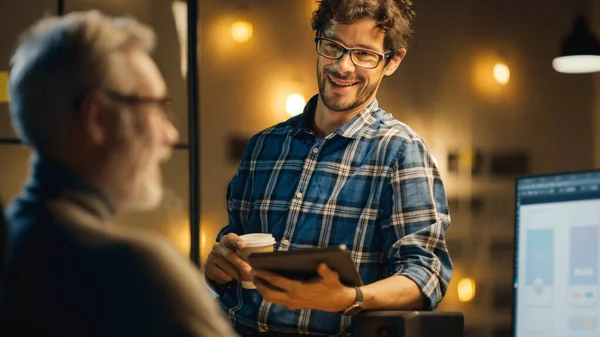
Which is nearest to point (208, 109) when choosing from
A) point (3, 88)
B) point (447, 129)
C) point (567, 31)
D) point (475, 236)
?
point (447, 129)

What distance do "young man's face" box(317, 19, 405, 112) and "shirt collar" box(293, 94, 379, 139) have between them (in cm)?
4

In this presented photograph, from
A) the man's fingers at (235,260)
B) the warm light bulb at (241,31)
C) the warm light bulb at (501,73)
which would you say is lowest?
the man's fingers at (235,260)

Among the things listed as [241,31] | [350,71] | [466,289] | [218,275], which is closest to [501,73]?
[466,289]

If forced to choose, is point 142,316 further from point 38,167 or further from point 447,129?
point 447,129

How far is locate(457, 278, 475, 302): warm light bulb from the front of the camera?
5539 millimetres

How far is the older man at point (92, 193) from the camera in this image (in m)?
0.59

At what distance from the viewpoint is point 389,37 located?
191 centimetres

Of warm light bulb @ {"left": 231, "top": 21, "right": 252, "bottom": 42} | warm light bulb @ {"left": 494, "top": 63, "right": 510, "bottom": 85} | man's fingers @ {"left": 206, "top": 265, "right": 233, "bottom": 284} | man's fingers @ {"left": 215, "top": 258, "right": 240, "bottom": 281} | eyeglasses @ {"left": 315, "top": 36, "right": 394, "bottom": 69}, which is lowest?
man's fingers @ {"left": 206, "top": 265, "right": 233, "bottom": 284}

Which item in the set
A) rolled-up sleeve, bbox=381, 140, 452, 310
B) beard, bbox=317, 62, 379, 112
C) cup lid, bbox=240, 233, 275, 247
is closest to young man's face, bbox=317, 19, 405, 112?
beard, bbox=317, 62, 379, 112

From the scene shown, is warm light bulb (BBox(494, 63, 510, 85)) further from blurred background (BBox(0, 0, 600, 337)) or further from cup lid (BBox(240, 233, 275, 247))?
cup lid (BBox(240, 233, 275, 247))

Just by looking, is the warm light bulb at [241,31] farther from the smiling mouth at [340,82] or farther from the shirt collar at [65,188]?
the shirt collar at [65,188]

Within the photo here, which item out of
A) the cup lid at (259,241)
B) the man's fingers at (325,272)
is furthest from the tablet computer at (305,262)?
the cup lid at (259,241)

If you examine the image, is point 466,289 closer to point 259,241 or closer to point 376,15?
point 376,15

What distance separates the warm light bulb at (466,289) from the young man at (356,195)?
3.71 metres
